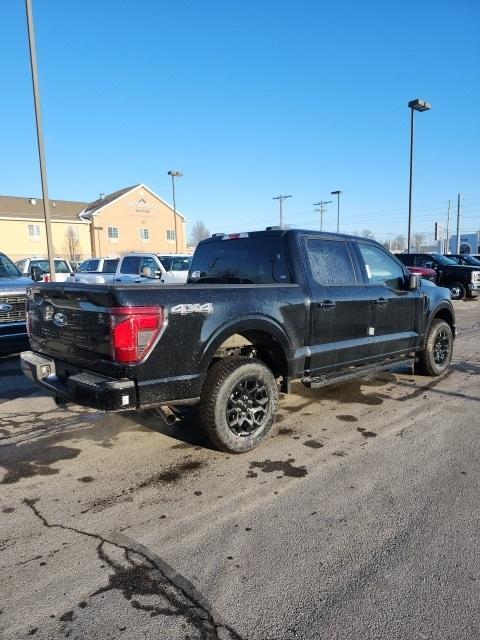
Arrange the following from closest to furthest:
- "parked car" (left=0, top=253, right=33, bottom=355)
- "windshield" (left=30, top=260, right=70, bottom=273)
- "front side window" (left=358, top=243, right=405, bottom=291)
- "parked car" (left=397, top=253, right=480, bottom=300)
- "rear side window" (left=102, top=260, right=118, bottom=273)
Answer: "front side window" (left=358, top=243, right=405, bottom=291), "parked car" (left=0, top=253, right=33, bottom=355), "windshield" (left=30, top=260, right=70, bottom=273), "rear side window" (left=102, top=260, right=118, bottom=273), "parked car" (left=397, top=253, right=480, bottom=300)

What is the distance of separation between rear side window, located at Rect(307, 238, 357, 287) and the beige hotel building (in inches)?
1744

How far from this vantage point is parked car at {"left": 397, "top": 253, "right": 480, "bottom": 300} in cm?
2047

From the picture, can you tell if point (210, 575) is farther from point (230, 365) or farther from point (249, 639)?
point (230, 365)

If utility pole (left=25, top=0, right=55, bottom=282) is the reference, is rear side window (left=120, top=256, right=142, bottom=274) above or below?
below

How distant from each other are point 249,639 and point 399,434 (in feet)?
9.44

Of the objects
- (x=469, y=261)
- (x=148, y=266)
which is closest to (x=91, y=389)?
(x=148, y=266)

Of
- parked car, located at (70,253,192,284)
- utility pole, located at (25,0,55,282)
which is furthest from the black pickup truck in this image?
parked car, located at (70,253,192,284)

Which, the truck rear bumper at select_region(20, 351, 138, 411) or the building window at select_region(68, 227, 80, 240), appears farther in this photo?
the building window at select_region(68, 227, 80, 240)

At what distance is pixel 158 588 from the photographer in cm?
241

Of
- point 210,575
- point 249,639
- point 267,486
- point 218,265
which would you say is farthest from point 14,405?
point 249,639

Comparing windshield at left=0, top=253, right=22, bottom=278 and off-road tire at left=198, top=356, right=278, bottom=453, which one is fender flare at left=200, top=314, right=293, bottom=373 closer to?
off-road tire at left=198, top=356, right=278, bottom=453

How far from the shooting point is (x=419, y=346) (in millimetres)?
6277

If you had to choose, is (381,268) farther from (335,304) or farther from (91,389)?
(91,389)

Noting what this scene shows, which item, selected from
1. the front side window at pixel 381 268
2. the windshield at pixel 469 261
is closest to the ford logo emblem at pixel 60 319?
the front side window at pixel 381 268
